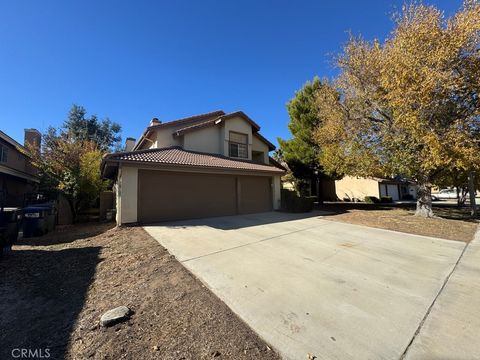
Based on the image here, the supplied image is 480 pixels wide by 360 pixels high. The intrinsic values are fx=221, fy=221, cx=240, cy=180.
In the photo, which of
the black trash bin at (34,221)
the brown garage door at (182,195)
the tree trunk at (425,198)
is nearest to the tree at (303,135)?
the tree trunk at (425,198)

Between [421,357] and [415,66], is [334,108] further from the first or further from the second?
[421,357]

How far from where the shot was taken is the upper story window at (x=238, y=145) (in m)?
16.4

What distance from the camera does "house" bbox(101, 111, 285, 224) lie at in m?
10.0

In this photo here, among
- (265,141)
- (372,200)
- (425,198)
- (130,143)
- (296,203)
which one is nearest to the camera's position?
(425,198)

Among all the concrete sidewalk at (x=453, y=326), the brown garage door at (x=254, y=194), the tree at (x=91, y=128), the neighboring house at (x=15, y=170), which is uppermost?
the tree at (x=91, y=128)

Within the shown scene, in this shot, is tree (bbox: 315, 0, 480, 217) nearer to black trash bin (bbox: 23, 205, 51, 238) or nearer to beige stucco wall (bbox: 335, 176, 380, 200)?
black trash bin (bbox: 23, 205, 51, 238)

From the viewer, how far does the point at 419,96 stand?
10.2 meters

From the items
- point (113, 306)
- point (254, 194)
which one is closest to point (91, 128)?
point (254, 194)

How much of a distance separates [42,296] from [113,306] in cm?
159

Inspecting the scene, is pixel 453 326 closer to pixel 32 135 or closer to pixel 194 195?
pixel 194 195

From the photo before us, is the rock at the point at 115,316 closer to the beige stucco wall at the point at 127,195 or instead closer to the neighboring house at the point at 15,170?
the beige stucco wall at the point at 127,195

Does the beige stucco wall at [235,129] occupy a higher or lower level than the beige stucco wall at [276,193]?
higher

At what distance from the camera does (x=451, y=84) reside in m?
9.90

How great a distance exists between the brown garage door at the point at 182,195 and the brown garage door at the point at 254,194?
2.13 ft
